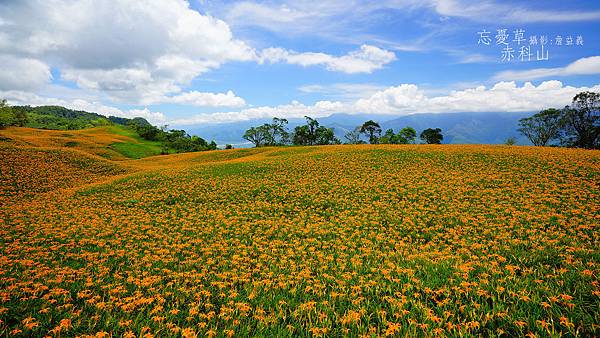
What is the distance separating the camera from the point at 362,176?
2195 cm

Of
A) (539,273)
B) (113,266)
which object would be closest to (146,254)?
(113,266)

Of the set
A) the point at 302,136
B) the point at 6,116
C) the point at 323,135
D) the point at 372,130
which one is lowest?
the point at 323,135

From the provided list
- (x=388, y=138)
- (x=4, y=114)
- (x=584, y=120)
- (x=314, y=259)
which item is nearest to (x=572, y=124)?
(x=584, y=120)

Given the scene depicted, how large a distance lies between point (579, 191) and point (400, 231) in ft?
37.2

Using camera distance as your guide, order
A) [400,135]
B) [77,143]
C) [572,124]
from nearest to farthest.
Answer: [77,143]
[572,124]
[400,135]

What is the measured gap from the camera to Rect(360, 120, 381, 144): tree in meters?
97.1

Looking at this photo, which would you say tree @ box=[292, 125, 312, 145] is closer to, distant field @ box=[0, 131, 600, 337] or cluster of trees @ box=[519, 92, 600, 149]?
cluster of trees @ box=[519, 92, 600, 149]

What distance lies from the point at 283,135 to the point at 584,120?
275 feet

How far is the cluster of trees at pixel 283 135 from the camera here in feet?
329

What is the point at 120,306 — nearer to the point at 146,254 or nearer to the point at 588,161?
the point at 146,254

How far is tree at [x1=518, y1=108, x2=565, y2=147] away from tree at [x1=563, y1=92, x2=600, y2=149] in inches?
77.6

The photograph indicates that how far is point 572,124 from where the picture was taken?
6812 cm

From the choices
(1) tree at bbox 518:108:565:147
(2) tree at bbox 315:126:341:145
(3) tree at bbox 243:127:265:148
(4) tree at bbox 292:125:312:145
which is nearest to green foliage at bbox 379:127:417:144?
(2) tree at bbox 315:126:341:145

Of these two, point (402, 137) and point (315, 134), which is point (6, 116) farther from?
point (402, 137)
